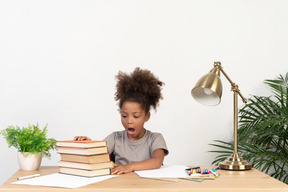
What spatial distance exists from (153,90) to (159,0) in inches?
61.4

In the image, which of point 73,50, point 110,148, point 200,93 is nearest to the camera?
point 200,93

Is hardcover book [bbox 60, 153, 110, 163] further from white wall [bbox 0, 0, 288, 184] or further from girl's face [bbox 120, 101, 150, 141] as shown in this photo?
white wall [bbox 0, 0, 288, 184]

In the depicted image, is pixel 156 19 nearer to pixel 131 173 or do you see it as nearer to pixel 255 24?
pixel 255 24

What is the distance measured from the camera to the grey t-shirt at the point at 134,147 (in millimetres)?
2297

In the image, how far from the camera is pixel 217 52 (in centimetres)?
368

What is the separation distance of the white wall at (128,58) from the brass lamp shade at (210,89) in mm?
1527

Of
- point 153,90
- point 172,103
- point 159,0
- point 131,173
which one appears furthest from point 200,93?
point 159,0

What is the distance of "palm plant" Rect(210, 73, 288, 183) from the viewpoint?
3.02 m

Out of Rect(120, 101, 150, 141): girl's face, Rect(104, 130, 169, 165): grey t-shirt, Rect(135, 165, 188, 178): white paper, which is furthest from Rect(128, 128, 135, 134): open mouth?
Rect(135, 165, 188, 178): white paper

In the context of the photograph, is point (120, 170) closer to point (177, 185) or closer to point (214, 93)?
point (177, 185)

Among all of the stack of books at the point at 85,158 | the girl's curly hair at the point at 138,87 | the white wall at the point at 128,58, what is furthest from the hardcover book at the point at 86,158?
the white wall at the point at 128,58

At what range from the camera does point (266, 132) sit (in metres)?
3.16

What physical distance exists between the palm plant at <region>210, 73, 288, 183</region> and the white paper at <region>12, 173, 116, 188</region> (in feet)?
4.93

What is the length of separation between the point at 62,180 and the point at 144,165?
49cm
